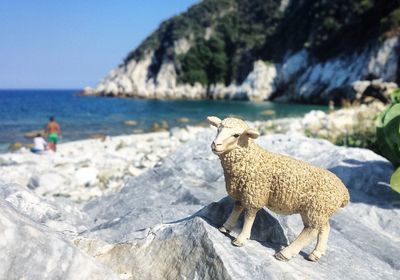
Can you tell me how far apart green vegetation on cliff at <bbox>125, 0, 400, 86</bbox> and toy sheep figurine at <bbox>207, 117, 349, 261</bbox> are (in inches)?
2153

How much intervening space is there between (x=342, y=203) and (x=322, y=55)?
66.8m

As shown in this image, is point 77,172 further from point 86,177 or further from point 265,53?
point 265,53

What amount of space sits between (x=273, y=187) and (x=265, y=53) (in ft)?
277

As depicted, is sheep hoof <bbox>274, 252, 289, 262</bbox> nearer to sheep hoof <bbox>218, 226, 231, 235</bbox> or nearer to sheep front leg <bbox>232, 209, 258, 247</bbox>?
sheep front leg <bbox>232, 209, 258, 247</bbox>

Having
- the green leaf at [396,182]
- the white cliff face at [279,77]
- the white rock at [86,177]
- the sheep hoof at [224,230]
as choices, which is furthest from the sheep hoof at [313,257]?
the white cliff face at [279,77]

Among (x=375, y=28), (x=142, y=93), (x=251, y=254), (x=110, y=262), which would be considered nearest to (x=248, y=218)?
(x=251, y=254)

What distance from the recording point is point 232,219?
3590 mm

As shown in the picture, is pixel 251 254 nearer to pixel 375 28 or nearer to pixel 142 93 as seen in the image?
pixel 375 28

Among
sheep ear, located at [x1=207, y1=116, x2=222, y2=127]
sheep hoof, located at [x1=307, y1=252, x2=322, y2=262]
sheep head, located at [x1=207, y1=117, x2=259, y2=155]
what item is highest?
sheep ear, located at [x1=207, y1=116, x2=222, y2=127]

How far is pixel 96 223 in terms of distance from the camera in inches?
220

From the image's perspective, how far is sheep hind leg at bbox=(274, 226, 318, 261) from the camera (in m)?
3.40

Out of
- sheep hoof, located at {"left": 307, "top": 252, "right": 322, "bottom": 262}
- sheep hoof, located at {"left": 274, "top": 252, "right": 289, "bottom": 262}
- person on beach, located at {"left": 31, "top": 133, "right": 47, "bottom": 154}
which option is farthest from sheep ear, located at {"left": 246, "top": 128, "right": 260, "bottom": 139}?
person on beach, located at {"left": 31, "top": 133, "right": 47, "bottom": 154}

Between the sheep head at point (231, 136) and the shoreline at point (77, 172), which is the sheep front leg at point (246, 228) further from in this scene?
the shoreline at point (77, 172)

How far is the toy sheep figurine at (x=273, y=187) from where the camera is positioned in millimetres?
3467
